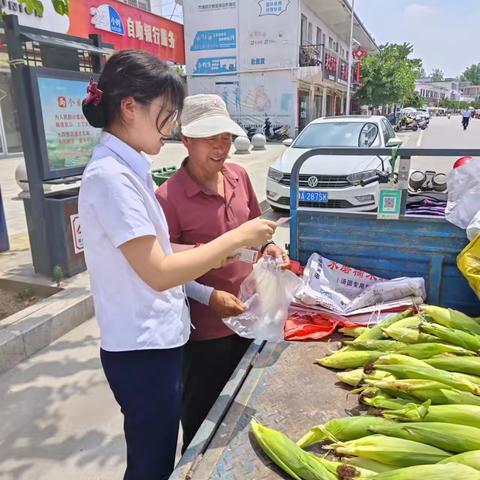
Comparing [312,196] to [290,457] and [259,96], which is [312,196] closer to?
[290,457]

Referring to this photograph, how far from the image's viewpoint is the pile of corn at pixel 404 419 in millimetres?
1270

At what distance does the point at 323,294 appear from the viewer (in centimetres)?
229

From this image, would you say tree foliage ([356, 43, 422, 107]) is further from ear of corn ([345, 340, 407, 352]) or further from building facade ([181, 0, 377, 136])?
ear of corn ([345, 340, 407, 352])

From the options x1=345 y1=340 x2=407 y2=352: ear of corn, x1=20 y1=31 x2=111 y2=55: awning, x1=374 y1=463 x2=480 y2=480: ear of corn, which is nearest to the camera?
x1=374 y1=463 x2=480 y2=480: ear of corn

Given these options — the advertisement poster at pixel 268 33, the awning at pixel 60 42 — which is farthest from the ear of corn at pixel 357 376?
the advertisement poster at pixel 268 33

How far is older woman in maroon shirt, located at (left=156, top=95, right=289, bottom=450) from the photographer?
1.80 m

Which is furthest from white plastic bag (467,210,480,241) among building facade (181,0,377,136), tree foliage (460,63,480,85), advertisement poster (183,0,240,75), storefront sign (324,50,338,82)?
tree foliage (460,63,480,85)

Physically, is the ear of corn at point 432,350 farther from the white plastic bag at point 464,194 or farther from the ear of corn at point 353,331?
the white plastic bag at point 464,194

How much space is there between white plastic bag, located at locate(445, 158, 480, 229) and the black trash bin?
3.09 meters

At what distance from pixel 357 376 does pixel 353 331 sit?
1.28 feet

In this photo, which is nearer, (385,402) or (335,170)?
(385,402)

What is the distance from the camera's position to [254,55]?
68.0ft

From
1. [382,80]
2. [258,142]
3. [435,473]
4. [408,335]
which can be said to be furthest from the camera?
[382,80]

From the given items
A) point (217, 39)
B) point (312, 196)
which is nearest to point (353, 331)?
point (312, 196)
